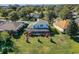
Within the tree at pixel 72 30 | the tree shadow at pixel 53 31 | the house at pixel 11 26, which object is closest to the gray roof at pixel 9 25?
the house at pixel 11 26

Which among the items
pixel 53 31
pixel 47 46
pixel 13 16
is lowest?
pixel 47 46

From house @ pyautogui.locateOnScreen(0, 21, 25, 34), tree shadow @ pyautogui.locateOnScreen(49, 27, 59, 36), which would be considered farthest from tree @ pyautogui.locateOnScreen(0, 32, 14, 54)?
tree shadow @ pyautogui.locateOnScreen(49, 27, 59, 36)

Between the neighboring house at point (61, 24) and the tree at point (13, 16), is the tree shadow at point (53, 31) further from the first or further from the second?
the tree at point (13, 16)

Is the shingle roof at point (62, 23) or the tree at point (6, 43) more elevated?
the shingle roof at point (62, 23)

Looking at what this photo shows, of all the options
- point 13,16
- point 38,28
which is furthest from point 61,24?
point 13,16

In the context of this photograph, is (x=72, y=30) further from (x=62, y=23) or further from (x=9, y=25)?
(x=9, y=25)
